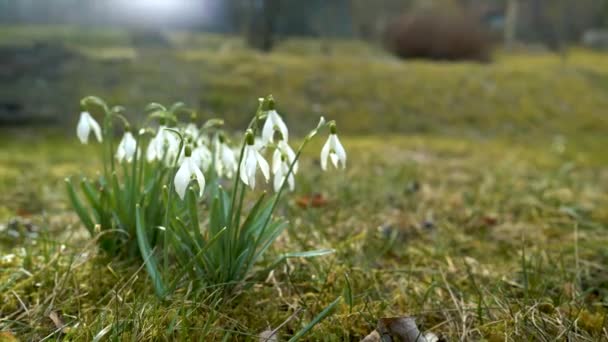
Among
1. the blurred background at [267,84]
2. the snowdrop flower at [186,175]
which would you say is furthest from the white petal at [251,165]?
the blurred background at [267,84]

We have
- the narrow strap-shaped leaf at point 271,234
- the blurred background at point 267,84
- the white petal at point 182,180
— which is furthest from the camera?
the blurred background at point 267,84

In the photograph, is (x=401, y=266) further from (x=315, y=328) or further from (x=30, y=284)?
(x=30, y=284)

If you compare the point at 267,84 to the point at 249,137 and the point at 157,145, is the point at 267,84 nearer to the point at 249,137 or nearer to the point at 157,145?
the point at 157,145

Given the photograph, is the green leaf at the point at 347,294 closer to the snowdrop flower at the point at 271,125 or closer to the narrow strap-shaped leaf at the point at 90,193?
the snowdrop flower at the point at 271,125

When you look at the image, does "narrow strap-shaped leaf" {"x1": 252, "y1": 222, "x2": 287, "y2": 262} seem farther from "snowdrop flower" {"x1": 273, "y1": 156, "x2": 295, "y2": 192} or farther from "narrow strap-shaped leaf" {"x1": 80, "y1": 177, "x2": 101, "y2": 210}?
"narrow strap-shaped leaf" {"x1": 80, "y1": 177, "x2": 101, "y2": 210}

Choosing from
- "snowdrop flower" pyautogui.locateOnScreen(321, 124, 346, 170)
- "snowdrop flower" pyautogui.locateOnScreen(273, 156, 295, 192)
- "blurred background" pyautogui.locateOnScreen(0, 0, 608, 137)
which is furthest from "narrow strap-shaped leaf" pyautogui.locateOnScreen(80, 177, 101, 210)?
"blurred background" pyautogui.locateOnScreen(0, 0, 608, 137)

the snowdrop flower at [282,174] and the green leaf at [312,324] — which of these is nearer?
the green leaf at [312,324]

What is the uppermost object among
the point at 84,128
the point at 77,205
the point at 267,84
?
the point at 84,128

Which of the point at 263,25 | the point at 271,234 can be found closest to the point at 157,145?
the point at 271,234
